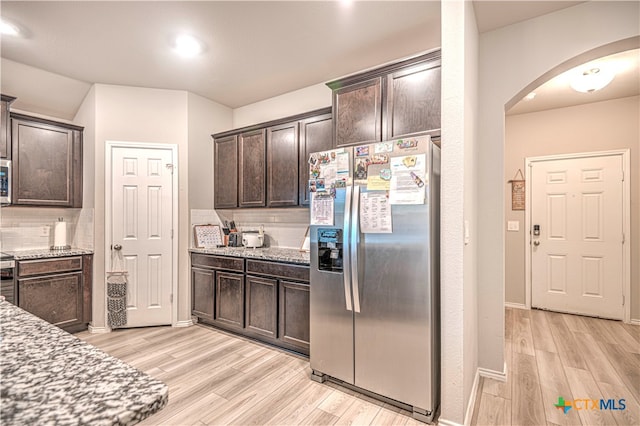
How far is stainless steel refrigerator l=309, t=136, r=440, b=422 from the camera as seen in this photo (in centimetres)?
198

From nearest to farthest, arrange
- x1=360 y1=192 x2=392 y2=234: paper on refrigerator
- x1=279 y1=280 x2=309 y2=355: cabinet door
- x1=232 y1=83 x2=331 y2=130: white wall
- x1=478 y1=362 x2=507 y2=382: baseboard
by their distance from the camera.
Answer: x1=360 y1=192 x2=392 y2=234: paper on refrigerator → x1=478 y1=362 x2=507 y2=382: baseboard → x1=279 y1=280 x2=309 y2=355: cabinet door → x1=232 y1=83 x2=331 y2=130: white wall

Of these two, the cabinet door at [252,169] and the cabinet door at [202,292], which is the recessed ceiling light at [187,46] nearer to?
the cabinet door at [252,169]

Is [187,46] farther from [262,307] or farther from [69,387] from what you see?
[69,387]

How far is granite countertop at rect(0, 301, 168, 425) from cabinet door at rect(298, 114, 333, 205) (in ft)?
8.72

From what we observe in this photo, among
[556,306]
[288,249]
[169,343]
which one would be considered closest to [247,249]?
[288,249]

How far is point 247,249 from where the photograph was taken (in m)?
3.71

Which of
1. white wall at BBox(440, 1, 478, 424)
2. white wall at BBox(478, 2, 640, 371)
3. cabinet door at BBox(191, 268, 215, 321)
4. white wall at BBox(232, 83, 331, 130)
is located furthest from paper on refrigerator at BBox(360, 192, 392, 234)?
cabinet door at BBox(191, 268, 215, 321)

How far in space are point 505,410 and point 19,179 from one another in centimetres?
485

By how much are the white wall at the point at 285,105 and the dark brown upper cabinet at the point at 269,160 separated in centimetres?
44

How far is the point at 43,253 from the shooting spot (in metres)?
3.30

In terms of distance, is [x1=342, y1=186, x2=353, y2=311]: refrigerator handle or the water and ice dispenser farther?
the water and ice dispenser

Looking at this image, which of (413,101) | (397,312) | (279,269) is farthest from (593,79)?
(279,269)

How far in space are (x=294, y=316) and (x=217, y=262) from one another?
119cm

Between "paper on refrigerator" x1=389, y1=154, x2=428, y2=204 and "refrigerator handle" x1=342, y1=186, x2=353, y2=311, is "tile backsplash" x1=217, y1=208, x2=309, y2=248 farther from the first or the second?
"paper on refrigerator" x1=389, y1=154, x2=428, y2=204
